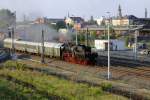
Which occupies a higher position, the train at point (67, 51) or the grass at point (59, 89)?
the train at point (67, 51)

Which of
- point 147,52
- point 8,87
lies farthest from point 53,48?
point 8,87

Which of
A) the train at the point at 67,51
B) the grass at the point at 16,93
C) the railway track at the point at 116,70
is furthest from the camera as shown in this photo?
the train at the point at 67,51

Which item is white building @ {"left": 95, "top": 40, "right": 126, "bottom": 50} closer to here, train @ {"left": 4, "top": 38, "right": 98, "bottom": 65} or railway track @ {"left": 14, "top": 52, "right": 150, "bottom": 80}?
train @ {"left": 4, "top": 38, "right": 98, "bottom": 65}

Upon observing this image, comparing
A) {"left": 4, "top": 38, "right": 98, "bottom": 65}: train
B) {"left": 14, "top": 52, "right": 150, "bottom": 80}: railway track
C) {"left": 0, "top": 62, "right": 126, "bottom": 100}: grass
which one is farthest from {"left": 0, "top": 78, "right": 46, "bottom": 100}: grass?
{"left": 4, "top": 38, "right": 98, "bottom": 65}: train

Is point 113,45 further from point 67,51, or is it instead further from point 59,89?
point 59,89

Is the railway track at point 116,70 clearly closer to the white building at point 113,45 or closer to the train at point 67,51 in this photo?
the train at point 67,51

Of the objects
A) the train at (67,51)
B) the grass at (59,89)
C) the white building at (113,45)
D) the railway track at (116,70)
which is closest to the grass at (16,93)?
Result: the grass at (59,89)

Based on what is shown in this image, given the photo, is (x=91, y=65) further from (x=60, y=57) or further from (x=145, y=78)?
(x=145, y=78)

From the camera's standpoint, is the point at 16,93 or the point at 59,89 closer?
the point at 16,93

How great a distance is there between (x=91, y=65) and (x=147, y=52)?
22.3 metres

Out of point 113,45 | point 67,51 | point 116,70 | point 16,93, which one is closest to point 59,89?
point 16,93

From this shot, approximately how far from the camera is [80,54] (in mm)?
44312

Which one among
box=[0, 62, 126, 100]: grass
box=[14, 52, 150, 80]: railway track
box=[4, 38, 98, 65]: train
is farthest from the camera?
box=[4, 38, 98, 65]: train

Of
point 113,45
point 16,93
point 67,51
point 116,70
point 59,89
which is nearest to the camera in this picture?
point 16,93
